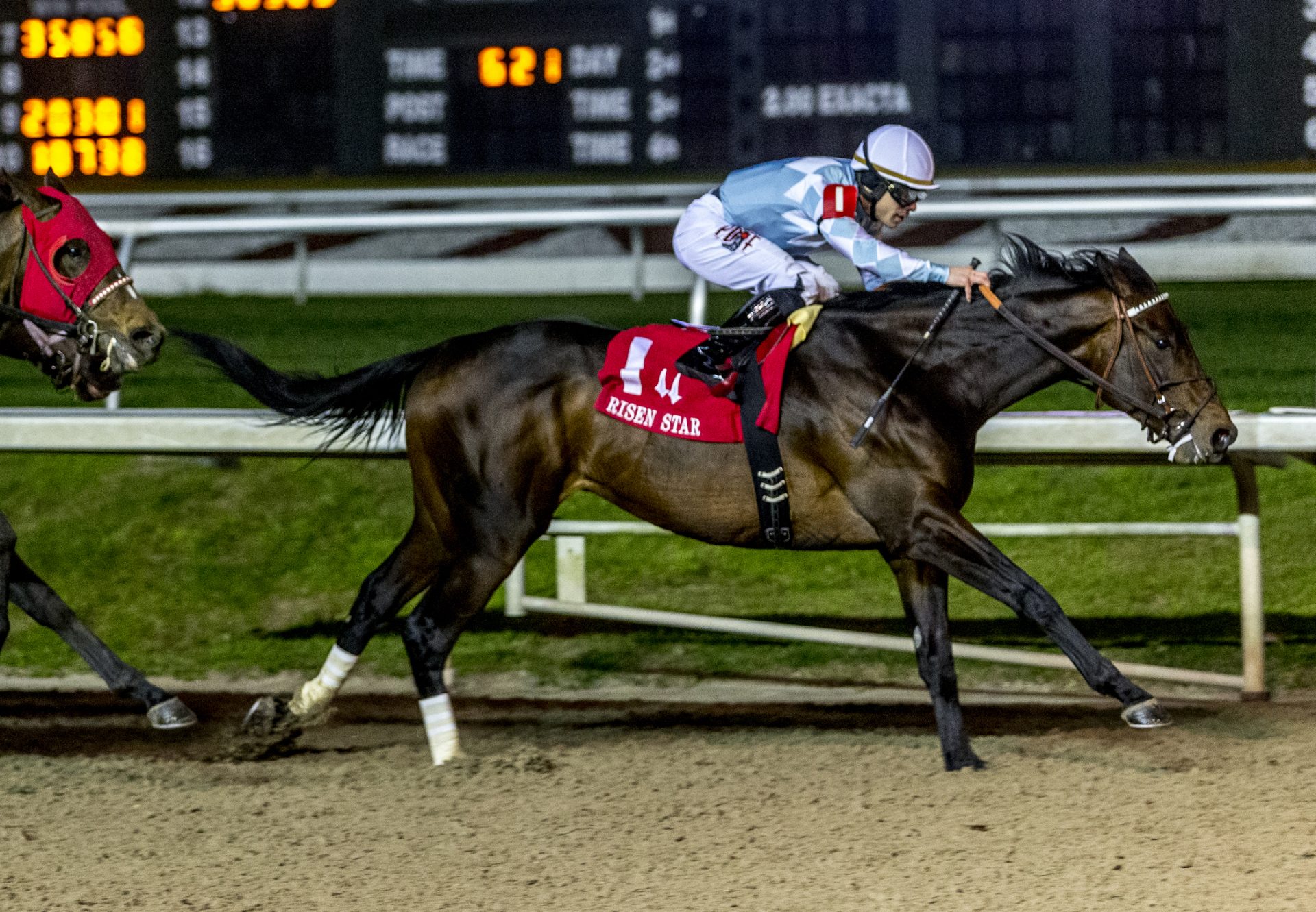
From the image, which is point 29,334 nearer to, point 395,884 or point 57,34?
point 395,884

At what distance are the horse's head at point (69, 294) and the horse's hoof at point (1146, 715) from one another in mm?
2256

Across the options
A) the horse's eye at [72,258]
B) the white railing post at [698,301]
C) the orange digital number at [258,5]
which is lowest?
the white railing post at [698,301]

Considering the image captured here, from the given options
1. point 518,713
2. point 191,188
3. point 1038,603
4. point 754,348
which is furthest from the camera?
point 191,188

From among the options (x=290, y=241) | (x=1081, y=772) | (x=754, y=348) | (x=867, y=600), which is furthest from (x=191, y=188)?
(x=1081, y=772)

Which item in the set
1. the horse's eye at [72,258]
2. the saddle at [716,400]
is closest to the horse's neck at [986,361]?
the saddle at [716,400]

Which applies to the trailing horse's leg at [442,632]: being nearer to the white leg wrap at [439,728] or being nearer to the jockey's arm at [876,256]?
the white leg wrap at [439,728]

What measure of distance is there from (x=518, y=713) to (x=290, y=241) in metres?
6.82

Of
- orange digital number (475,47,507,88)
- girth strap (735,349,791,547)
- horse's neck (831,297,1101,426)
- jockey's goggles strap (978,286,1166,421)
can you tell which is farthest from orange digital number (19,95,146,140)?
jockey's goggles strap (978,286,1166,421)

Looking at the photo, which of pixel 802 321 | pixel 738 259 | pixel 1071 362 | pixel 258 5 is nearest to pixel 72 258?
pixel 738 259

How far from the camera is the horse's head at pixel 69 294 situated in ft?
12.2

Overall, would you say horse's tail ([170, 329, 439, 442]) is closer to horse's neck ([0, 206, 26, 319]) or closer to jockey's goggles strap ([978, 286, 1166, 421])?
horse's neck ([0, 206, 26, 319])

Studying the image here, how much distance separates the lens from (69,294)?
3715mm

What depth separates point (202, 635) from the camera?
18.2 ft

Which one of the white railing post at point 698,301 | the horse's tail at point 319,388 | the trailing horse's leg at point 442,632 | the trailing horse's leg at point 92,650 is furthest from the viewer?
the white railing post at point 698,301
